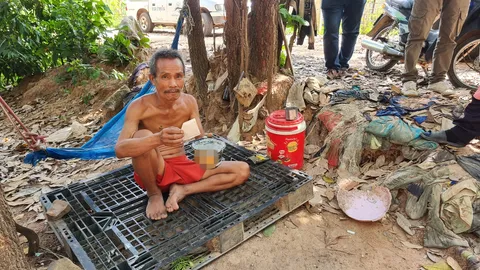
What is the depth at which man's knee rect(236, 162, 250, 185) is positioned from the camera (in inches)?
89.7

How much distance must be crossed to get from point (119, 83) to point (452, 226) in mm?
4677

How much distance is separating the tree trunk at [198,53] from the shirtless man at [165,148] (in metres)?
1.44

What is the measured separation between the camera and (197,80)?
147 inches

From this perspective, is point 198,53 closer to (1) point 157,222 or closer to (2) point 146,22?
(1) point 157,222

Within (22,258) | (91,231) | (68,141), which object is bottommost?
(68,141)

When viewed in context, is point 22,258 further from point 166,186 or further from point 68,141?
point 68,141

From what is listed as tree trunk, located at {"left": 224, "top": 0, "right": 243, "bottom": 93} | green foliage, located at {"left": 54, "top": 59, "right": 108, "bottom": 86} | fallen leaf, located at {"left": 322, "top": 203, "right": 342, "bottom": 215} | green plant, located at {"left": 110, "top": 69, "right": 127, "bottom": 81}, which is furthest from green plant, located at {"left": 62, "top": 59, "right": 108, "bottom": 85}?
fallen leaf, located at {"left": 322, "top": 203, "right": 342, "bottom": 215}

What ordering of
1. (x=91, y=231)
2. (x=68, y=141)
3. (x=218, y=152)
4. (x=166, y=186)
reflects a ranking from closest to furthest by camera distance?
(x=91, y=231), (x=218, y=152), (x=166, y=186), (x=68, y=141)

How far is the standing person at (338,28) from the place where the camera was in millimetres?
3951

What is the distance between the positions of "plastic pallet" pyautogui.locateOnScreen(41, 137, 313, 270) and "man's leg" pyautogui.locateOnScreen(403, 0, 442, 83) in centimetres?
198

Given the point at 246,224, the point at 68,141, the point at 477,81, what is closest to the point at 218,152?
the point at 246,224

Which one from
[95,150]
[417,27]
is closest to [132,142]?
[95,150]

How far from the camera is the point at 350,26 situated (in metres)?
4.15

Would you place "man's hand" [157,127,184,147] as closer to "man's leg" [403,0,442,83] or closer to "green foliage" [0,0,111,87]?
"man's leg" [403,0,442,83]
